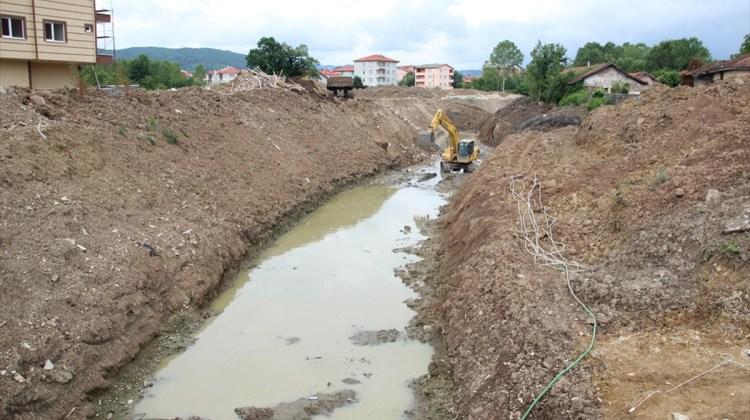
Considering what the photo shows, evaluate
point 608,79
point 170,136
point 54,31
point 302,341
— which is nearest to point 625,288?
point 302,341

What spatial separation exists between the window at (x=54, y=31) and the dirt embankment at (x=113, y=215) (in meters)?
4.34

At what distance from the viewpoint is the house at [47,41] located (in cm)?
2138

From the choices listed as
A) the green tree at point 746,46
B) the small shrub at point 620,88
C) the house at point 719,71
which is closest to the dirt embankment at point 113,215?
the house at point 719,71

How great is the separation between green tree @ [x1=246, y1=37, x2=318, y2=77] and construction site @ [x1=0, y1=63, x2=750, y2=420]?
35079mm

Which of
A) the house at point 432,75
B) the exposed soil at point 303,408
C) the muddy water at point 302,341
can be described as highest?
the house at point 432,75

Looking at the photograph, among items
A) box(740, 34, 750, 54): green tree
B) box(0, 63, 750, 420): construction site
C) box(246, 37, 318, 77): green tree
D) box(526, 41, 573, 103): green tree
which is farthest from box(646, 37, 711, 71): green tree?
box(0, 63, 750, 420): construction site

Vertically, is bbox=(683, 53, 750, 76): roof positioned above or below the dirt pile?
above

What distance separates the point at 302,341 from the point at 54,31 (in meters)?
18.5

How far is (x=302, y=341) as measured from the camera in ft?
38.3

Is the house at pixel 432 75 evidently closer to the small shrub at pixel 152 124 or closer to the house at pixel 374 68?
the house at pixel 374 68

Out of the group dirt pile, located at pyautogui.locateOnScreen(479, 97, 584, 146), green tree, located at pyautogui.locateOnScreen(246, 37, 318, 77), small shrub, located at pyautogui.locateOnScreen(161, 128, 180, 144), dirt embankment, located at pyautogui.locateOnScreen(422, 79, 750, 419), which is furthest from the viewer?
green tree, located at pyautogui.locateOnScreen(246, 37, 318, 77)

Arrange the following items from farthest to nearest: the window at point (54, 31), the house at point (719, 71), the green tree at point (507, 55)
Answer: the green tree at point (507, 55) → the house at point (719, 71) → the window at point (54, 31)

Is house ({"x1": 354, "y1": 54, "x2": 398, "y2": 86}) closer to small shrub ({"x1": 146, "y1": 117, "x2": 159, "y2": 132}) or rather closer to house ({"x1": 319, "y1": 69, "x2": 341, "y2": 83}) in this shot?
house ({"x1": 319, "y1": 69, "x2": 341, "y2": 83})

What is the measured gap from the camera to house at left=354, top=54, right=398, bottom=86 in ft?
474
